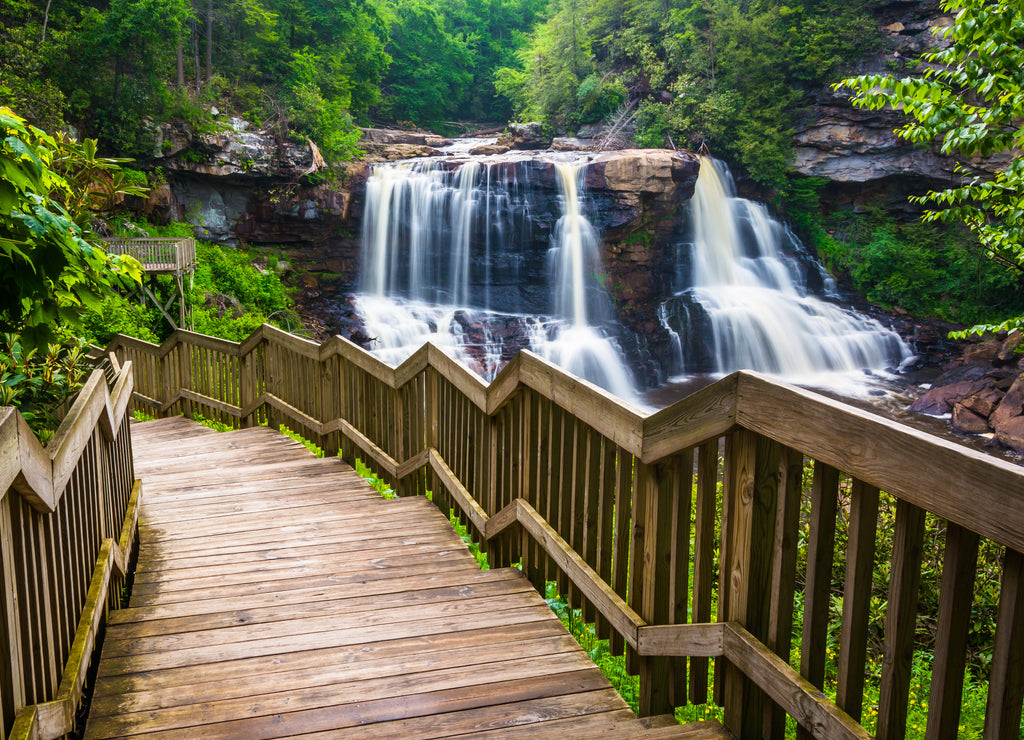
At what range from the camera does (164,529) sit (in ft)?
15.0

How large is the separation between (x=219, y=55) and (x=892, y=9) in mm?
25373

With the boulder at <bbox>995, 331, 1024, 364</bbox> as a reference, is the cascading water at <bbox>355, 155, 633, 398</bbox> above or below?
above

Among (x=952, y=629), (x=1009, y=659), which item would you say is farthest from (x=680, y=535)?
(x=1009, y=659)

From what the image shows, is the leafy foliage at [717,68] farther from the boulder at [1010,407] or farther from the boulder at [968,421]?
the boulder at [1010,407]

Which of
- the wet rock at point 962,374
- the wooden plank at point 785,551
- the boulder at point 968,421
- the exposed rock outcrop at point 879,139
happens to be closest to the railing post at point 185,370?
the wooden plank at point 785,551

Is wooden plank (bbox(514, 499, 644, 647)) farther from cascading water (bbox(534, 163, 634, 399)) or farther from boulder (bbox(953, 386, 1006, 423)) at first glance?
cascading water (bbox(534, 163, 634, 399))

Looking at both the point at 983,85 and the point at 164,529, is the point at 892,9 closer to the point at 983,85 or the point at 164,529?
the point at 983,85

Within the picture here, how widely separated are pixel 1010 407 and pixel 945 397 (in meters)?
2.43

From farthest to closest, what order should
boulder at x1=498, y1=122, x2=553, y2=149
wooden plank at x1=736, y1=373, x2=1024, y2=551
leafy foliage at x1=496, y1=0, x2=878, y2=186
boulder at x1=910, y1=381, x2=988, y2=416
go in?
boulder at x1=498, y1=122, x2=553, y2=149
leafy foliage at x1=496, y1=0, x2=878, y2=186
boulder at x1=910, y1=381, x2=988, y2=416
wooden plank at x1=736, y1=373, x2=1024, y2=551

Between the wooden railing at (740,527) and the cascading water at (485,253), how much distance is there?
18.1 m

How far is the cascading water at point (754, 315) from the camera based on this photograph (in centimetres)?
2269

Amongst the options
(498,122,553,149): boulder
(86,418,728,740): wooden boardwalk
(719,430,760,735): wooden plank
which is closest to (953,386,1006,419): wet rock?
(86,418,728,740): wooden boardwalk

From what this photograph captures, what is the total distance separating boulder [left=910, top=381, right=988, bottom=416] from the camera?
60.3 ft

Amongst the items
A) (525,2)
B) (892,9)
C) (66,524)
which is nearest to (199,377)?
(66,524)
